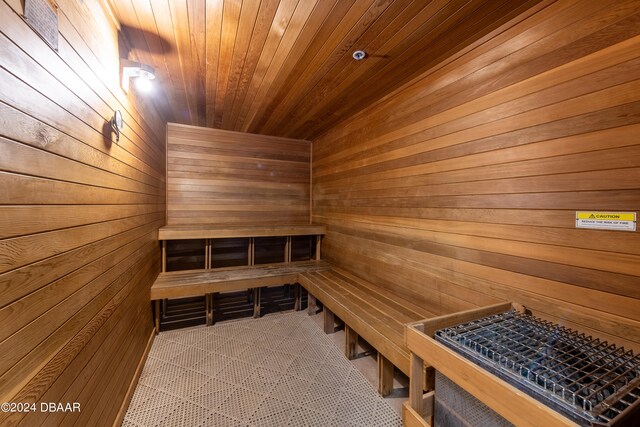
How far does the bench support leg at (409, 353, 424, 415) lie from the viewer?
129 centimetres

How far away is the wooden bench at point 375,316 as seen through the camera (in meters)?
1.79

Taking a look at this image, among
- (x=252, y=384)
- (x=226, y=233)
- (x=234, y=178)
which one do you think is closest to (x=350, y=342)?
(x=252, y=384)

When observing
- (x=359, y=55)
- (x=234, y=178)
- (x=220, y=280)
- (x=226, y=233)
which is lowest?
(x=220, y=280)

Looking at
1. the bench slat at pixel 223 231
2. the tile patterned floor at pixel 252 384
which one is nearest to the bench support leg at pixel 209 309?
the tile patterned floor at pixel 252 384

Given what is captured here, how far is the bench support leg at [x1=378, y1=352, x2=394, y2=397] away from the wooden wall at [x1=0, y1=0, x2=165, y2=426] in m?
1.82

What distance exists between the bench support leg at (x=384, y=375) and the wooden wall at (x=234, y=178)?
9.06 feet

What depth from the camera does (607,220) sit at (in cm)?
122

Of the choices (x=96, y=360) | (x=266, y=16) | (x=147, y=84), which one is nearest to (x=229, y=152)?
(x=147, y=84)

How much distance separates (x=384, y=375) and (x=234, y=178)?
3266 millimetres

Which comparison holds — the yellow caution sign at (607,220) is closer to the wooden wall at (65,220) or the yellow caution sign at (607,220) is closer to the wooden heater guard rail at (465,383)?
the wooden heater guard rail at (465,383)

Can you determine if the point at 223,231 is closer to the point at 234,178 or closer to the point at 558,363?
the point at 234,178

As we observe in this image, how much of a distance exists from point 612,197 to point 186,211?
4.22m

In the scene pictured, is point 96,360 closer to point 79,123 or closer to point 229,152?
point 79,123

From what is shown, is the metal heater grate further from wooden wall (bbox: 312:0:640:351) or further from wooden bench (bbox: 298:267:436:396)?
wooden bench (bbox: 298:267:436:396)
